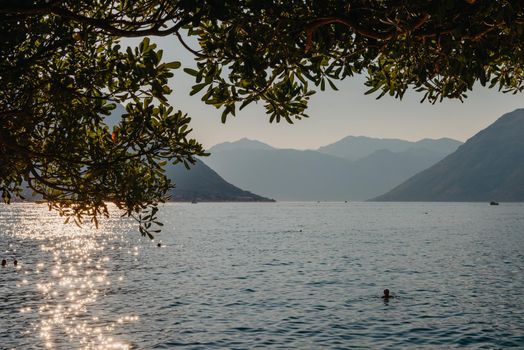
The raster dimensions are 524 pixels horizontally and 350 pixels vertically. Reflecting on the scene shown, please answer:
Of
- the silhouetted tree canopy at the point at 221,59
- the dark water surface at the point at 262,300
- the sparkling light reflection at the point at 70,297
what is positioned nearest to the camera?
the silhouetted tree canopy at the point at 221,59

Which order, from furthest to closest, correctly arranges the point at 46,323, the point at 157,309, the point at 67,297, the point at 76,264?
the point at 76,264, the point at 67,297, the point at 157,309, the point at 46,323

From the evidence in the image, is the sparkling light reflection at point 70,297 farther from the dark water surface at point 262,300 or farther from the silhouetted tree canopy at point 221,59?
the silhouetted tree canopy at point 221,59

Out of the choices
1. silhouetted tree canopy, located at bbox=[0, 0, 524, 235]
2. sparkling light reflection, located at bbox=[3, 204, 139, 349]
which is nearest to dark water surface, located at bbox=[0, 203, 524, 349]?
sparkling light reflection, located at bbox=[3, 204, 139, 349]

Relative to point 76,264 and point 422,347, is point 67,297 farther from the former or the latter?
point 422,347

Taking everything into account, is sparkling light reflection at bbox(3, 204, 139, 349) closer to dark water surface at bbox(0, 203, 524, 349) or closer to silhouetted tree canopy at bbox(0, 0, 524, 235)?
dark water surface at bbox(0, 203, 524, 349)

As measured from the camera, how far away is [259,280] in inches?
1950

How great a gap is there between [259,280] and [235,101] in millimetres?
42460

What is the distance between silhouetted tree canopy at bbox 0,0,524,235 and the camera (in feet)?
24.0

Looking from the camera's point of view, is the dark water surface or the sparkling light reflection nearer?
the dark water surface

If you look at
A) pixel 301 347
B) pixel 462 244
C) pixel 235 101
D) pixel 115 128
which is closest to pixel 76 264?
pixel 301 347

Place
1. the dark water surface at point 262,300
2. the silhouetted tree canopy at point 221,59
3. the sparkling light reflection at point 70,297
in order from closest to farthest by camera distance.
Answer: the silhouetted tree canopy at point 221,59
the dark water surface at point 262,300
the sparkling light reflection at point 70,297

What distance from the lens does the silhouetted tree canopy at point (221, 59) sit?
24.0 feet

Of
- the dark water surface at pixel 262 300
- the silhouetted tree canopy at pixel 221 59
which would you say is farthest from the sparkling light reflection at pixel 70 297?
the silhouetted tree canopy at pixel 221 59

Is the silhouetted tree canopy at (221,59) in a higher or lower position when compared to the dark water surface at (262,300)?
higher
